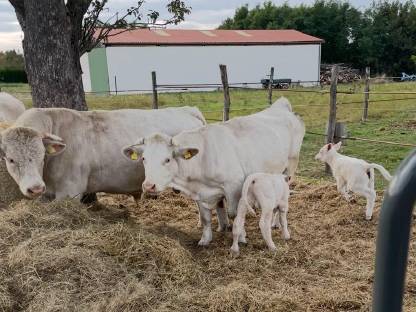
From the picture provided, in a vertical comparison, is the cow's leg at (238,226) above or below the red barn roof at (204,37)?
below

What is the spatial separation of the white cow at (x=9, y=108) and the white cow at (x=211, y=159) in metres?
3.38

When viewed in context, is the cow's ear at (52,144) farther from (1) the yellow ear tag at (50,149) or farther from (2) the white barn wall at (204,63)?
(2) the white barn wall at (204,63)

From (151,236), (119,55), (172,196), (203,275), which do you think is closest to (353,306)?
(203,275)

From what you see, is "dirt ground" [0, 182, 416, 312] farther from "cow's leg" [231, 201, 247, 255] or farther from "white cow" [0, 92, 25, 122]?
"white cow" [0, 92, 25, 122]

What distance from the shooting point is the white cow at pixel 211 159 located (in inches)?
172

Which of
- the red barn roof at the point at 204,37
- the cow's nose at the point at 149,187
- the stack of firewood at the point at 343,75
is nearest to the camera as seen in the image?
the cow's nose at the point at 149,187

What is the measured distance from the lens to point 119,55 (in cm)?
3195

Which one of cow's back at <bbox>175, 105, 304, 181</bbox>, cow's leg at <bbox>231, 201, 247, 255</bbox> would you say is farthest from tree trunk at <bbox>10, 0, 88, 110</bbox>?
cow's leg at <bbox>231, 201, 247, 255</bbox>

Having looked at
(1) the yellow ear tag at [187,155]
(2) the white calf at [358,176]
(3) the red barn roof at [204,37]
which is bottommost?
(2) the white calf at [358,176]

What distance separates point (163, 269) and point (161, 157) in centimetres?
109

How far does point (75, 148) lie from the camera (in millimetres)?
5000

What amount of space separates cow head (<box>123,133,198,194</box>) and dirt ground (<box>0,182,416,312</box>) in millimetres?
543

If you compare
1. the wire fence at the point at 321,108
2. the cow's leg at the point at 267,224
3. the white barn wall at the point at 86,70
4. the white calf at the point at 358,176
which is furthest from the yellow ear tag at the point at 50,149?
the white barn wall at the point at 86,70

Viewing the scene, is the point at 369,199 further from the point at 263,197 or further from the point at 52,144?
the point at 52,144
